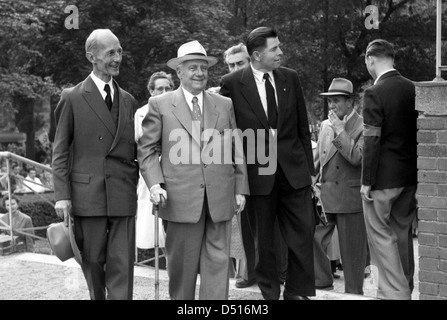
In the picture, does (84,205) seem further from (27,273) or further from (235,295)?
(27,273)

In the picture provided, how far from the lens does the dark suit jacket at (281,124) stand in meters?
6.58

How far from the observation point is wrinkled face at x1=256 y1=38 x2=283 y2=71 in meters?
6.71

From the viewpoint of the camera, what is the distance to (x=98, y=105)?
6.27 meters

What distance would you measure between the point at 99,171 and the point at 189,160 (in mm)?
684

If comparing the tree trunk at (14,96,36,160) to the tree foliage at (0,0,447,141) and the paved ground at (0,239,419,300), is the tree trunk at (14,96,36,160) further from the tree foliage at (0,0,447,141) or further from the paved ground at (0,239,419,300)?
the paved ground at (0,239,419,300)

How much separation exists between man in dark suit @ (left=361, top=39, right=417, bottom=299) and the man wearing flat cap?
123 cm

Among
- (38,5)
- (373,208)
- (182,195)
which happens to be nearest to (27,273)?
(182,195)

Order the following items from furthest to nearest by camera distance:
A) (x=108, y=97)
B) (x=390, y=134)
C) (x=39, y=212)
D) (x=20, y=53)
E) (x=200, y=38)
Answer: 1. (x=39, y=212)
2. (x=200, y=38)
3. (x=20, y=53)
4. (x=390, y=134)
5. (x=108, y=97)

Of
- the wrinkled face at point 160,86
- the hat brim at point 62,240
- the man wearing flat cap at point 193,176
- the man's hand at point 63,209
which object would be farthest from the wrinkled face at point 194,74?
the wrinkled face at point 160,86

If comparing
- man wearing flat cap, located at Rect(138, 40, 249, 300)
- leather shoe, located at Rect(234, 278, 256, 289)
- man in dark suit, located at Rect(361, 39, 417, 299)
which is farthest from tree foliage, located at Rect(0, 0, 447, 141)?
man wearing flat cap, located at Rect(138, 40, 249, 300)

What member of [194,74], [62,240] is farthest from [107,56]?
[62,240]

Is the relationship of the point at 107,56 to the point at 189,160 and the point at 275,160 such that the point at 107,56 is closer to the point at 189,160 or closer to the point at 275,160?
the point at 189,160
